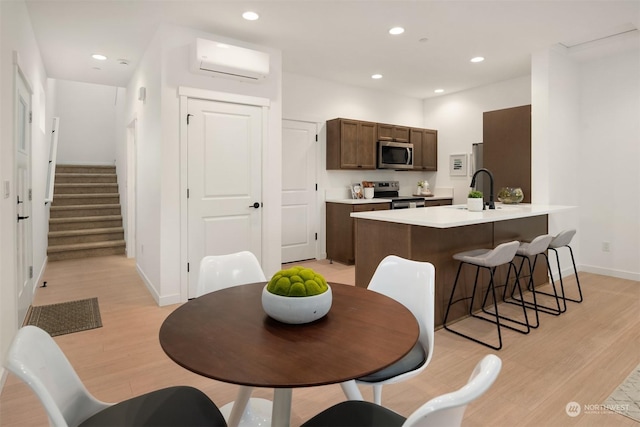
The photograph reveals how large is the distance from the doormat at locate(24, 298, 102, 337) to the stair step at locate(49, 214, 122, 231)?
2.99 m

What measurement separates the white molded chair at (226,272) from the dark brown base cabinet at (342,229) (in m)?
3.11

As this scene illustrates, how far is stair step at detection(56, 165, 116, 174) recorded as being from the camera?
23.5ft

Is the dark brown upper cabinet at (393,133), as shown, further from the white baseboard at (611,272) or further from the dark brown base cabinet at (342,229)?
the white baseboard at (611,272)

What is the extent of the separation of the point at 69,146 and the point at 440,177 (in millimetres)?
7568

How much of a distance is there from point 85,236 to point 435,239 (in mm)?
5631

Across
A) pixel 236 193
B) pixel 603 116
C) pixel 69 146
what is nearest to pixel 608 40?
pixel 603 116

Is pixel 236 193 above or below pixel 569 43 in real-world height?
below

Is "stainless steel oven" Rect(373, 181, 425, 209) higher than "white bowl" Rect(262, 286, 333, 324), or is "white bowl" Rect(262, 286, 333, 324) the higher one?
"stainless steel oven" Rect(373, 181, 425, 209)

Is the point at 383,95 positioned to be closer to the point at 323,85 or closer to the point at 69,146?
the point at 323,85

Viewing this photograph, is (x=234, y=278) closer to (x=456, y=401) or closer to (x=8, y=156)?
(x=456, y=401)

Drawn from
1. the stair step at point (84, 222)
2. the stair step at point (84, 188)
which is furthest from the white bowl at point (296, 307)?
the stair step at point (84, 188)

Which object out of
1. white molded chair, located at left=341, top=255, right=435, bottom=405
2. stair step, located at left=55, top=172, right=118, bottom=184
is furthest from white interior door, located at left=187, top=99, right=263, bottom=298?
stair step, located at left=55, top=172, right=118, bottom=184

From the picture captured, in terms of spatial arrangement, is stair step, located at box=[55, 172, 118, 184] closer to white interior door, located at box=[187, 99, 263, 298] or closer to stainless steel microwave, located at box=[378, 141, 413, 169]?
white interior door, located at box=[187, 99, 263, 298]

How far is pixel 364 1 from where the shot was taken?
3111 millimetres
